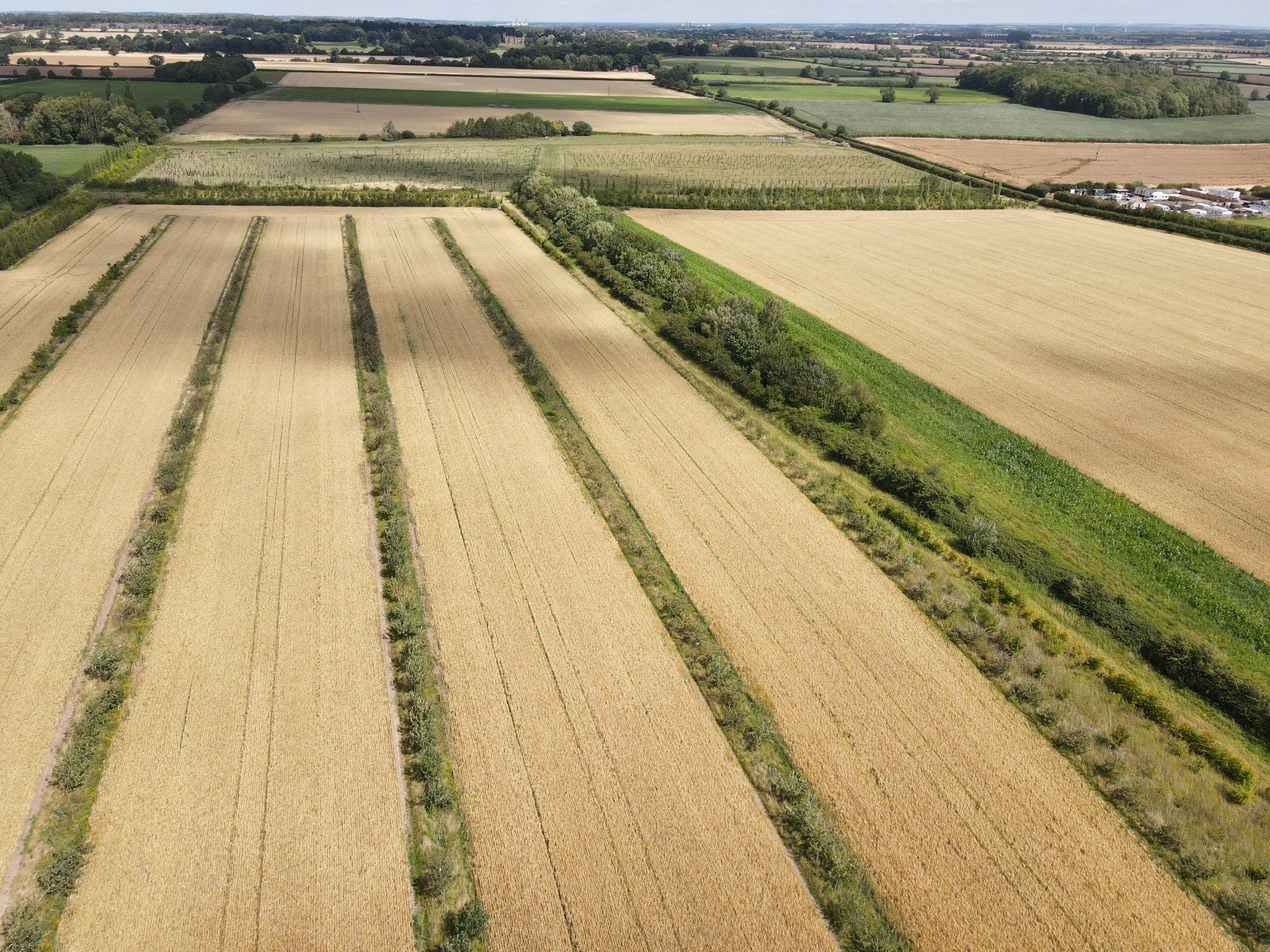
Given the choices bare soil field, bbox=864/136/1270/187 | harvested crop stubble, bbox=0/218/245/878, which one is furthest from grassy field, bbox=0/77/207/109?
bare soil field, bbox=864/136/1270/187

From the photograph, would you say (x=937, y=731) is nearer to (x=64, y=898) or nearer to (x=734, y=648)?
(x=734, y=648)

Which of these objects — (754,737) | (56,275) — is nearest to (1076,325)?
(754,737)

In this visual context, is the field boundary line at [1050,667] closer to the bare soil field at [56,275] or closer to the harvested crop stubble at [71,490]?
the harvested crop stubble at [71,490]

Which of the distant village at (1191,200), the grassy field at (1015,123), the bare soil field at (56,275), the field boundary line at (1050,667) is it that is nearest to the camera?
the field boundary line at (1050,667)

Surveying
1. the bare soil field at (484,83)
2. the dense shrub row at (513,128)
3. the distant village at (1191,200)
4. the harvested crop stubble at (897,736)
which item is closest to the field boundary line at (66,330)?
the harvested crop stubble at (897,736)

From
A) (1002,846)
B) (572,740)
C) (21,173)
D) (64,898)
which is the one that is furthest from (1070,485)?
(21,173)

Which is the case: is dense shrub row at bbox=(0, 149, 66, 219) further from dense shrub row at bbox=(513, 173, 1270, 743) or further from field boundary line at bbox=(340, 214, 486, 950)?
field boundary line at bbox=(340, 214, 486, 950)
